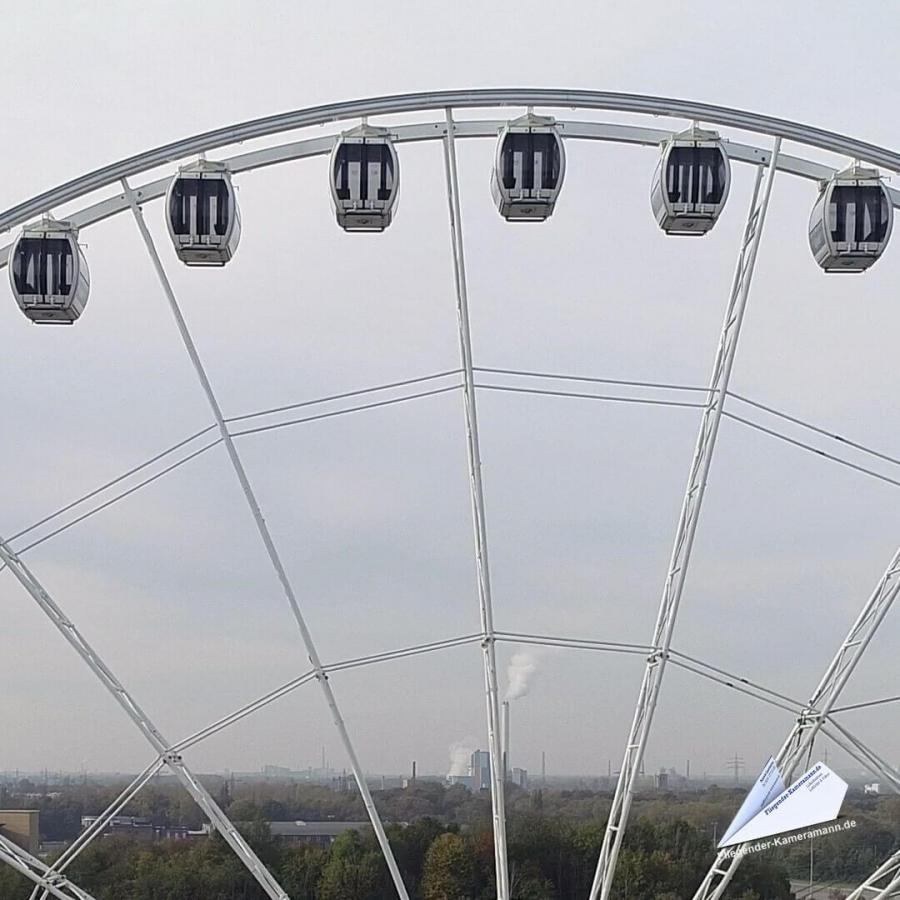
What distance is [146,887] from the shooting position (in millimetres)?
46531

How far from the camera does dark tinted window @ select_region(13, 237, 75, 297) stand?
15055 millimetres

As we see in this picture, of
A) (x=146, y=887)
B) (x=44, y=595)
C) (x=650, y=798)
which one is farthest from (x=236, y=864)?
(x=44, y=595)

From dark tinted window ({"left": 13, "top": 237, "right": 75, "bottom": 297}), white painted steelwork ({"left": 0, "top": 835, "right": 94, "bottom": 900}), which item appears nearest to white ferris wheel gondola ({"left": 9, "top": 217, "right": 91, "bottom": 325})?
dark tinted window ({"left": 13, "top": 237, "right": 75, "bottom": 297})

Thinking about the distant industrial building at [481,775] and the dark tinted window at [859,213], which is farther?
the distant industrial building at [481,775]

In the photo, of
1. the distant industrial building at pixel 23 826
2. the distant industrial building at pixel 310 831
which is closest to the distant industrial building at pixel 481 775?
the distant industrial building at pixel 310 831

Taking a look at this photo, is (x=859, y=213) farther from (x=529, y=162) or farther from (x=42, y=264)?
(x=42, y=264)

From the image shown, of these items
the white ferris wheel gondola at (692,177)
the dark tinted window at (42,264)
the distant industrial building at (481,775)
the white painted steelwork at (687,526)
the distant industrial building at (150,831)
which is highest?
A: the distant industrial building at (150,831)

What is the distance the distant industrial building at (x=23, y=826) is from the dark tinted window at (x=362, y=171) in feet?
103

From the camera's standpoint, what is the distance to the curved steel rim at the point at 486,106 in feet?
47.7

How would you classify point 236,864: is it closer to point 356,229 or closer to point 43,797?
point 43,797

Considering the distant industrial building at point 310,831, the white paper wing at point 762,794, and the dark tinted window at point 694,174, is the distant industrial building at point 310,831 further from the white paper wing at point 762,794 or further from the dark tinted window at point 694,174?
the dark tinted window at point 694,174

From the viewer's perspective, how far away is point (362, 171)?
14945mm

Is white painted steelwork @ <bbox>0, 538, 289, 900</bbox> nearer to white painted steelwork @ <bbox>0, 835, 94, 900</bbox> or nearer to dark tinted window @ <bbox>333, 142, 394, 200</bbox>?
white painted steelwork @ <bbox>0, 835, 94, 900</bbox>

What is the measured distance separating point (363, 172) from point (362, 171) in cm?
1
